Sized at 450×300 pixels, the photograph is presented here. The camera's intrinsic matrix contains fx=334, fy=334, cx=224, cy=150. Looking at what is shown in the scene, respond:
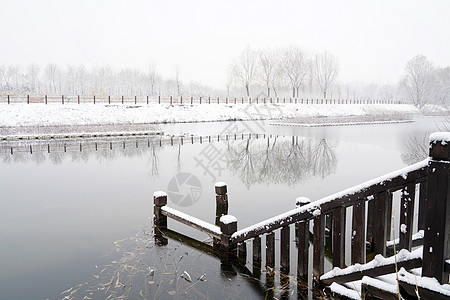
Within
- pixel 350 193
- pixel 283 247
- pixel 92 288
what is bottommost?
pixel 92 288

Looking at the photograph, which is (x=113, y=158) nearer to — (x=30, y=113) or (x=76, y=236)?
(x=76, y=236)

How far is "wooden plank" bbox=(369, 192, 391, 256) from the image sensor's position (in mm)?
3459

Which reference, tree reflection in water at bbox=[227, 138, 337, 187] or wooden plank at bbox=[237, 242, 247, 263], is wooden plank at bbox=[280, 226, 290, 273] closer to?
wooden plank at bbox=[237, 242, 247, 263]

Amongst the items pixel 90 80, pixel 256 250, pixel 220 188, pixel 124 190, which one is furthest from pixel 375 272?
pixel 90 80

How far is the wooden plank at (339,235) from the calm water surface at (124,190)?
1325 mm

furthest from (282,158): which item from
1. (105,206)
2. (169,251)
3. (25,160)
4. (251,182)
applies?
(25,160)

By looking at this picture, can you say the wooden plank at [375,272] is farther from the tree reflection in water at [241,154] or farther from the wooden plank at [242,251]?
the tree reflection in water at [241,154]

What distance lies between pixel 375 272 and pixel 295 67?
67.4m

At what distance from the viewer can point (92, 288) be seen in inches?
197

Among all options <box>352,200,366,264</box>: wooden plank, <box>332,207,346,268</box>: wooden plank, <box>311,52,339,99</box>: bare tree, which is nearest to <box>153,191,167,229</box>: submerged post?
<box>332,207,346,268</box>: wooden plank

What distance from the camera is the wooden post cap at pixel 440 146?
2.65m

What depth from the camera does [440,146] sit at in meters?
2.70

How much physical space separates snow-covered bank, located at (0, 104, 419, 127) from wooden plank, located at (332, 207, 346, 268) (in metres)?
34.4

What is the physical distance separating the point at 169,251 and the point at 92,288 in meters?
1.58
